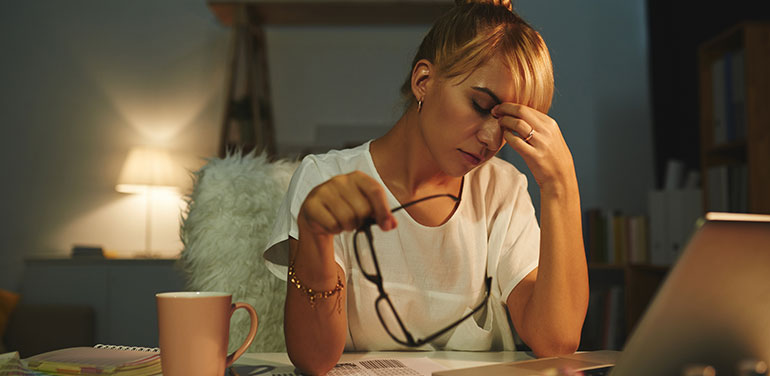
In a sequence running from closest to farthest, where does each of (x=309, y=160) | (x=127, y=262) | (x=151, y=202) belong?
(x=309, y=160), (x=127, y=262), (x=151, y=202)

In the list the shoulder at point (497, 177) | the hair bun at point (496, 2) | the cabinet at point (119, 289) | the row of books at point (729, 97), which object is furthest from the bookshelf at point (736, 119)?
the cabinet at point (119, 289)

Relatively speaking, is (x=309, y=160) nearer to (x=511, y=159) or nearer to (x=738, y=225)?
(x=738, y=225)

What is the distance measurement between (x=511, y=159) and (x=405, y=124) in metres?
1.52

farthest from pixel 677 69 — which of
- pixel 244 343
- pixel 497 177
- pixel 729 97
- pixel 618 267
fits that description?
pixel 244 343

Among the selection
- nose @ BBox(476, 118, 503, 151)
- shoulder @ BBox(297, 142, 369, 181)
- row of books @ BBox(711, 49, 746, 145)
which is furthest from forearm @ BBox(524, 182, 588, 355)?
row of books @ BBox(711, 49, 746, 145)

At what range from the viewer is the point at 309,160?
3.20 ft

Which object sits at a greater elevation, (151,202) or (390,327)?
(151,202)

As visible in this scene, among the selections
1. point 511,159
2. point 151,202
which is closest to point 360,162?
point 511,159

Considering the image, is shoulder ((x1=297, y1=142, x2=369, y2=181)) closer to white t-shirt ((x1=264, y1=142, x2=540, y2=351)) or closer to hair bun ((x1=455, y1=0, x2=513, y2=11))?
white t-shirt ((x1=264, y1=142, x2=540, y2=351))

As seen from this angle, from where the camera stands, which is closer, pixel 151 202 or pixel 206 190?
pixel 206 190

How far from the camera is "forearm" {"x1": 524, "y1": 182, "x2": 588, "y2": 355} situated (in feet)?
2.77

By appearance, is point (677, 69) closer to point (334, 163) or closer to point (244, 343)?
point (334, 163)

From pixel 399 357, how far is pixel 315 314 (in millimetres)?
137

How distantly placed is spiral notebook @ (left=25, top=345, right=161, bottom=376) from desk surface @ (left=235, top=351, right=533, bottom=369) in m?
0.11
